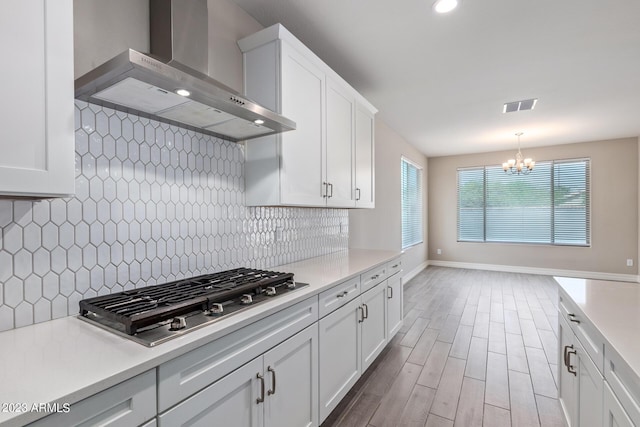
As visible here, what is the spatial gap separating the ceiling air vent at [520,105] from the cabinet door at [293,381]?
3.74m

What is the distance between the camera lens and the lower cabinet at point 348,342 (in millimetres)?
1781

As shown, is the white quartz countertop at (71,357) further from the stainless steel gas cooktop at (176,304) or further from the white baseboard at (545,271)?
the white baseboard at (545,271)

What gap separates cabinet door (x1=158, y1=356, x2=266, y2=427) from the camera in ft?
3.19

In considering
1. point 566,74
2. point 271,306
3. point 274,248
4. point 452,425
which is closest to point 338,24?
point 274,248

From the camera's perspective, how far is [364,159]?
306 cm

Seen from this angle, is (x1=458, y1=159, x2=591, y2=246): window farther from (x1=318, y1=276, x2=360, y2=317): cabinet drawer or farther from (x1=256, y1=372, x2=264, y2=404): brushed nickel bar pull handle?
(x1=256, y1=372, x2=264, y2=404): brushed nickel bar pull handle

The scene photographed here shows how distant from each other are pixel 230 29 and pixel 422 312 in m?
3.80

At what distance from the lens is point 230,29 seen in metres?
1.97

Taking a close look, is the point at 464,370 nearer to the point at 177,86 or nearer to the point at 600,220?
the point at 177,86

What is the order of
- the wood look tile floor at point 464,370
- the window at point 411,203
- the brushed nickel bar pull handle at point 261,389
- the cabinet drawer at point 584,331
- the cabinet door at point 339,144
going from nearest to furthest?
the cabinet drawer at point 584,331 < the brushed nickel bar pull handle at point 261,389 < the wood look tile floor at point 464,370 < the cabinet door at point 339,144 < the window at point 411,203

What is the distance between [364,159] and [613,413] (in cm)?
244

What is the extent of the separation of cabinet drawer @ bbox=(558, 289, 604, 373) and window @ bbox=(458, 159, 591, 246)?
18.0 ft

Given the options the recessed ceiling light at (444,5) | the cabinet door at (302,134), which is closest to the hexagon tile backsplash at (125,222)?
the cabinet door at (302,134)

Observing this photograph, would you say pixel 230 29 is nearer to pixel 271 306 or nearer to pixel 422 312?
pixel 271 306
